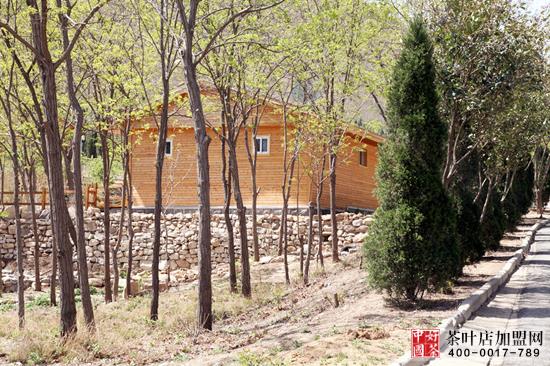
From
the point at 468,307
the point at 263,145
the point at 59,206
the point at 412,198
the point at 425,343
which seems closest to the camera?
the point at 425,343

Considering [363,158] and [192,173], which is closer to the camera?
[192,173]

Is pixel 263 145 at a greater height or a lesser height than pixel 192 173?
greater

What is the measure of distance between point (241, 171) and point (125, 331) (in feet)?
49.7

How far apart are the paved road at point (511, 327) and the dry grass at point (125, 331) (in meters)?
4.29

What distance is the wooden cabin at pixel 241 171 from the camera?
27.4m

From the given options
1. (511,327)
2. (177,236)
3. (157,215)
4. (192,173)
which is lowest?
(177,236)

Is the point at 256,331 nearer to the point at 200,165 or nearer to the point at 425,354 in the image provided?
the point at 200,165

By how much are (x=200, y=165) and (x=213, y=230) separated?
15007mm

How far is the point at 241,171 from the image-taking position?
28.2m

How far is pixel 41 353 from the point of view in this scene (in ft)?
34.7

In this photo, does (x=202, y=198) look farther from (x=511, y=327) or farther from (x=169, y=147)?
(x=169, y=147)

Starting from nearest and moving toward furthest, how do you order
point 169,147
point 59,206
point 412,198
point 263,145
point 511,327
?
point 511,327 → point 59,206 → point 412,198 → point 263,145 → point 169,147

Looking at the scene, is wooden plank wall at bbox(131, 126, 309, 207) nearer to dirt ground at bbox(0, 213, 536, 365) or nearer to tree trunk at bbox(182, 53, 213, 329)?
dirt ground at bbox(0, 213, 536, 365)

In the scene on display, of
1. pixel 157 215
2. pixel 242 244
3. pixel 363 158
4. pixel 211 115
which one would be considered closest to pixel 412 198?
pixel 157 215
